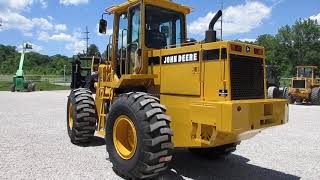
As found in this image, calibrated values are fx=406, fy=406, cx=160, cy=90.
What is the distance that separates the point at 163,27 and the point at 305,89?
20556 millimetres

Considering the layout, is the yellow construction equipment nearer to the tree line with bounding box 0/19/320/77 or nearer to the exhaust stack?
the exhaust stack

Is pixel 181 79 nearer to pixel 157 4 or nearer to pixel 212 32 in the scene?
pixel 212 32

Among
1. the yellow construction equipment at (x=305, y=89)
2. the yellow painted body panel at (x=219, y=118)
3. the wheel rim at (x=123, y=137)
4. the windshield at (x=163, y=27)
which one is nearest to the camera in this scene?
the yellow painted body panel at (x=219, y=118)

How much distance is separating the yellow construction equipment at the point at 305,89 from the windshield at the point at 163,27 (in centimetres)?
2003

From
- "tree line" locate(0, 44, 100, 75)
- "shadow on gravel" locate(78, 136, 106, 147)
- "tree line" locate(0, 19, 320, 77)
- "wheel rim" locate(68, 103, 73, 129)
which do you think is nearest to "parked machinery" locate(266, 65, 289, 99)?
"shadow on gravel" locate(78, 136, 106, 147)

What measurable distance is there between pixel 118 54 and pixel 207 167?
3014 millimetres

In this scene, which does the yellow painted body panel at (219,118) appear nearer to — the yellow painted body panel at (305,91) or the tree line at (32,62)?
the yellow painted body panel at (305,91)

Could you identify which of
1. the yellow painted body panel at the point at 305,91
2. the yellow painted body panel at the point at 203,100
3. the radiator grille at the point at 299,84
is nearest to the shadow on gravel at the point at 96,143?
the yellow painted body panel at the point at 203,100

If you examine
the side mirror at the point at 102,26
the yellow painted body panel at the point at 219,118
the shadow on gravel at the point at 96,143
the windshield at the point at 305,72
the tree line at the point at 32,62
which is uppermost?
the tree line at the point at 32,62

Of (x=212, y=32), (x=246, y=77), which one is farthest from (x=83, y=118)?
(x=246, y=77)

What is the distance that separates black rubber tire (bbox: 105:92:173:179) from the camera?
620cm

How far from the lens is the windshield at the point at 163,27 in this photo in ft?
25.5

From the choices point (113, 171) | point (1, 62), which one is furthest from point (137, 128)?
point (1, 62)

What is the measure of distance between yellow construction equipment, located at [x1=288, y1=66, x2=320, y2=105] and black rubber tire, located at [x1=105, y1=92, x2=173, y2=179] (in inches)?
861
